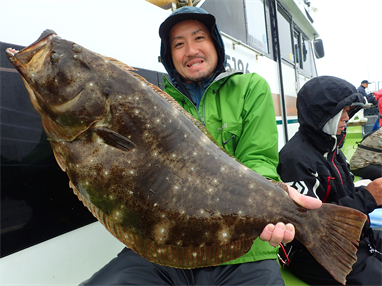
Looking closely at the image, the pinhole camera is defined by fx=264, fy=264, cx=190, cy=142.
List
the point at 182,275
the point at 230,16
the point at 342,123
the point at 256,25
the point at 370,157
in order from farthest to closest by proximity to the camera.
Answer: the point at 256,25, the point at 230,16, the point at 370,157, the point at 342,123, the point at 182,275

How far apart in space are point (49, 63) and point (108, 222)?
0.89 m

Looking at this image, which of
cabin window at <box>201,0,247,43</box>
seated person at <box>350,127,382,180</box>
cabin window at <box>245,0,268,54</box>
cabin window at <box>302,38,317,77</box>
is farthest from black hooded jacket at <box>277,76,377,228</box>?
cabin window at <box>302,38,317,77</box>

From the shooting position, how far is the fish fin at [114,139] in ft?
4.59

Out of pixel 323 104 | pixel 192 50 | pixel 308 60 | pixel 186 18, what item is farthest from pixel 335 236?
pixel 308 60

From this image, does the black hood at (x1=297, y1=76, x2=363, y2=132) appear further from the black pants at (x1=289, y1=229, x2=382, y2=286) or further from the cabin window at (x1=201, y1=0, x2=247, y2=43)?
the cabin window at (x1=201, y1=0, x2=247, y2=43)

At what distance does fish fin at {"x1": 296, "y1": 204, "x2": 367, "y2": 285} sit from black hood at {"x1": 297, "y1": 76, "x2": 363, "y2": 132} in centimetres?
140

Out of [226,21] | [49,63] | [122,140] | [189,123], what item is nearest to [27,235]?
[122,140]

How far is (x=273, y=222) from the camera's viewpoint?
4.84 ft

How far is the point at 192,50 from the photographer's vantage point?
7.63 feet

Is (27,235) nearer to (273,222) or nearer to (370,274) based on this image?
(273,222)

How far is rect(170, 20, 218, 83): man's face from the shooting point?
92.8 inches

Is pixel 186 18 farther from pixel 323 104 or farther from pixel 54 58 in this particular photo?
pixel 323 104

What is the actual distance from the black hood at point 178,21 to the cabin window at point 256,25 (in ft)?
8.51

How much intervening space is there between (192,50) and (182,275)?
181 cm
